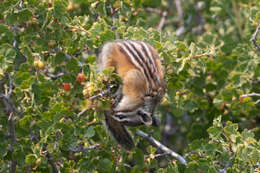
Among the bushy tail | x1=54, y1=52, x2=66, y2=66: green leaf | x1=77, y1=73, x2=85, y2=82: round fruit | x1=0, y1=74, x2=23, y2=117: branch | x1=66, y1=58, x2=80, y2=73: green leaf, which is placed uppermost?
x1=54, y1=52, x2=66, y2=66: green leaf

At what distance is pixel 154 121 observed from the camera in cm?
332

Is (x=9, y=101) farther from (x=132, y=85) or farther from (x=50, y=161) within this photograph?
(x=132, y=85)

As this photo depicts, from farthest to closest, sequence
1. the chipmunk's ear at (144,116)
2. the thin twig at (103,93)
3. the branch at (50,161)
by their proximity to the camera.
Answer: the branch at (50,161)
the chipmunk's ear at (144,116)
the thin twig at (103,93)

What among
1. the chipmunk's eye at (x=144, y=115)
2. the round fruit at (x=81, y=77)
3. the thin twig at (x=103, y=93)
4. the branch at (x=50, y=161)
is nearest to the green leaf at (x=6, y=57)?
the round fruit at (x=81, y=77)

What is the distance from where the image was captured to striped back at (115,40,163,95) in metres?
3.14

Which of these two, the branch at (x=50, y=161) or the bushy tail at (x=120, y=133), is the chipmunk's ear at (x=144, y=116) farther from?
the branch at (x=50, y=161)

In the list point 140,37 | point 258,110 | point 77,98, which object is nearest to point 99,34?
point 140,37

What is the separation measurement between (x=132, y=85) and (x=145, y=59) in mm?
246

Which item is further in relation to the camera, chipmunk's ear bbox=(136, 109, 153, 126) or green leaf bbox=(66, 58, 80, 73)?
green leaf bbox=(66, 58, 80, 73)

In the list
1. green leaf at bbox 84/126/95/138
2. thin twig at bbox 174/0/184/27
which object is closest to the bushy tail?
green leaf at bbox 84/126/95/138

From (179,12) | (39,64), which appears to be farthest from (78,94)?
(179,12)

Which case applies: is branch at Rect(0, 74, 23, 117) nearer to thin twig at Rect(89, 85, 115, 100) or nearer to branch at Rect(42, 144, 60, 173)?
branch at Rect(42, 144, 60, 173)

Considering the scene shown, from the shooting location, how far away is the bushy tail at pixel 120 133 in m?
3.24

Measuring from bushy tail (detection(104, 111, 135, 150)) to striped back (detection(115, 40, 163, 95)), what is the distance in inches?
14.5
